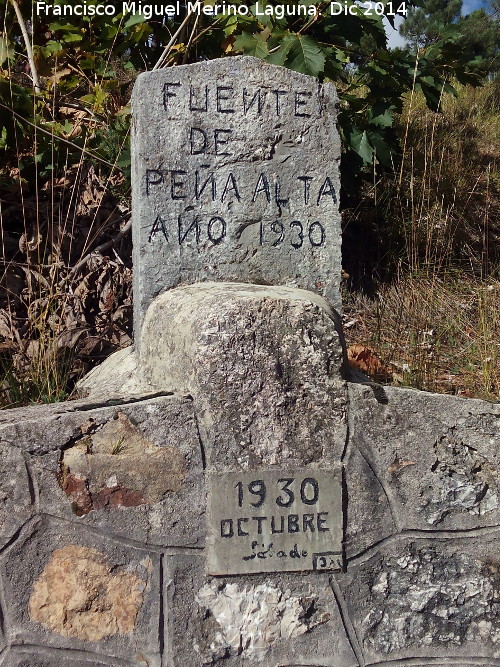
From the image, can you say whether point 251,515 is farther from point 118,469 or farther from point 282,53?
point 282,53

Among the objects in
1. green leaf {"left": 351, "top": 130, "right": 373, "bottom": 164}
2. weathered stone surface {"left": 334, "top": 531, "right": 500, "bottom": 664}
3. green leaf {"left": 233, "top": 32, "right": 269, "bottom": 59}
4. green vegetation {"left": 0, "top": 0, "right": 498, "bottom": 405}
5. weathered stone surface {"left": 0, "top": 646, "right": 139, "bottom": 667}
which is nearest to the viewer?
weathered stone surface {"left": 0, "top": 646, "right": 139, "bottom": 667}

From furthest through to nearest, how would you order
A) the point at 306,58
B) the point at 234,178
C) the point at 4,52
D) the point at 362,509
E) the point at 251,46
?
the point at 4,52 < the point at 251,46 < the point at 306,58 < the point at 234,178 < the point at 362,509

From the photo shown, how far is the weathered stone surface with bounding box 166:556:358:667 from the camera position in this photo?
1929mm

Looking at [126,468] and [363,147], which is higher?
[363,147]

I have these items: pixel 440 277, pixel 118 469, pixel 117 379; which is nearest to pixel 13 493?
pixel 118 469

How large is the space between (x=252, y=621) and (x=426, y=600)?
1.53 feet

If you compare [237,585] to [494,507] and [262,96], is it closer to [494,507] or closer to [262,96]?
[494,507]

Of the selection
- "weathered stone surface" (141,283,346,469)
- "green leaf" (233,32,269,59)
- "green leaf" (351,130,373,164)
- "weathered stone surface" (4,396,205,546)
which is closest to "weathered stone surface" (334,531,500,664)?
"weathered stone surface" (141,283,346,469)

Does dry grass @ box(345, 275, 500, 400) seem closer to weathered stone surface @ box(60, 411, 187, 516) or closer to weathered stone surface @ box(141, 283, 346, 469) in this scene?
→ weathered stone surface @ box(141, 283, 346, 469)

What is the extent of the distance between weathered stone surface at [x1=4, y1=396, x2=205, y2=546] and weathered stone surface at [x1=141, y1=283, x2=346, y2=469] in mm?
78

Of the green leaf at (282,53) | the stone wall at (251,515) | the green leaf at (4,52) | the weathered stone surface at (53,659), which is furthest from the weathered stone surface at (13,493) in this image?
the green leaf at (4,52)

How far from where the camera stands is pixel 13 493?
1870mm
